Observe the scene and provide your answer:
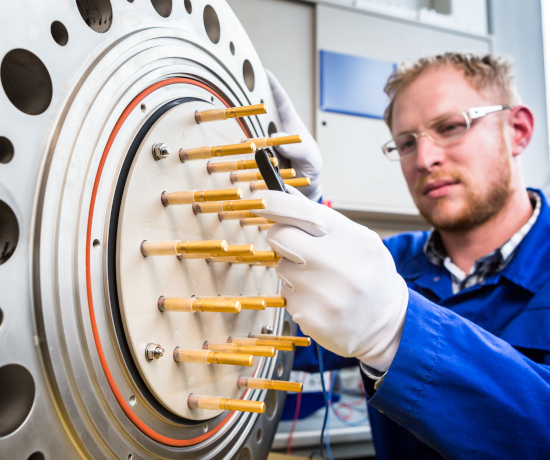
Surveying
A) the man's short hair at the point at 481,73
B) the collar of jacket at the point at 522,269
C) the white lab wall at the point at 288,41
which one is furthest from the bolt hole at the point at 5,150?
the white lab wall at the point at 288,41

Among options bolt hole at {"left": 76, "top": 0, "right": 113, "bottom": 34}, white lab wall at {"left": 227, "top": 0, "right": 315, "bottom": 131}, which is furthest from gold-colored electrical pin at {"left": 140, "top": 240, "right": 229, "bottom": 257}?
white lab wall at {"left": 227, "top": 0, "right": 315, "bottom": 131}

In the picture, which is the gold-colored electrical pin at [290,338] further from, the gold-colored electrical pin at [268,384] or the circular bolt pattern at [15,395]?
the circular bolt pattern at [15,395]

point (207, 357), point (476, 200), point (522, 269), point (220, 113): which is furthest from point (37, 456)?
point (476, 200)

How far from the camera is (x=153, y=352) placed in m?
0.40

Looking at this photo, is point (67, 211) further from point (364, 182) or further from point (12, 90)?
point (364, 182)

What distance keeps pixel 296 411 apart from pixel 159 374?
1.00 meters

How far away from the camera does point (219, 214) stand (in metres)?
0.54

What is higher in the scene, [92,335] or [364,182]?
[364,182]

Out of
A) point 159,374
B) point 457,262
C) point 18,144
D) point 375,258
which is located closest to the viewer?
point 18,144

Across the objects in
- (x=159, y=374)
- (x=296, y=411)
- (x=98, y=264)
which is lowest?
(x=296, y=411)

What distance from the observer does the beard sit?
3.36ft

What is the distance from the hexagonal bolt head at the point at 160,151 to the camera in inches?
17.1

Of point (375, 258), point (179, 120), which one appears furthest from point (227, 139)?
point (375, 258)

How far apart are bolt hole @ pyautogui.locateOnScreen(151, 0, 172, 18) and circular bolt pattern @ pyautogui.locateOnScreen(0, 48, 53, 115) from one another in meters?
0.19
